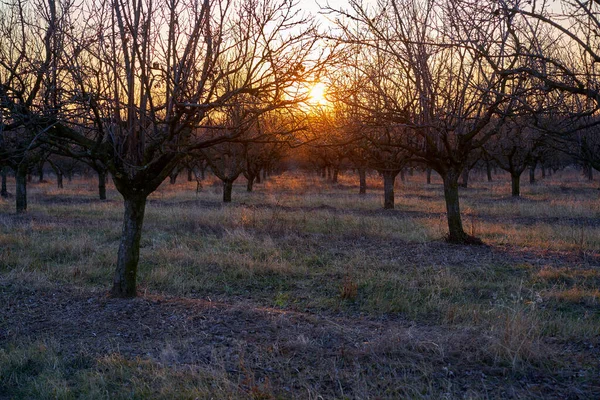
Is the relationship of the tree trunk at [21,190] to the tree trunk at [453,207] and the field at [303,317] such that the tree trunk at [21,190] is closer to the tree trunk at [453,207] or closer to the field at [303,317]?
the field at [303,317]

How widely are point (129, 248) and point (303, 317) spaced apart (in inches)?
102

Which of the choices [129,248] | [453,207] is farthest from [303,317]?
[453,207]

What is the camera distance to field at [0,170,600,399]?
4.39 m

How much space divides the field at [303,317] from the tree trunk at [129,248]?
12.4 inches

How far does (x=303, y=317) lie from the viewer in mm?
6348

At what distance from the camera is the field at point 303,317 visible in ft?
14.4

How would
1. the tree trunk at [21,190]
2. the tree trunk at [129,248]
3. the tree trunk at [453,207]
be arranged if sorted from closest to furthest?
the tree trunk at [129,248] → the tree trunk at [453,207] → the tree trunk at [21,190]

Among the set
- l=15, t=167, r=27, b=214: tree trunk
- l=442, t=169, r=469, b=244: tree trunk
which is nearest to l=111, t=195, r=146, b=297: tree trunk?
l=442, t=169, r=469, b=244: tree trunk

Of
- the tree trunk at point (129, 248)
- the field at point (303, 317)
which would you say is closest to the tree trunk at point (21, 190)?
the field at point (303, 317)

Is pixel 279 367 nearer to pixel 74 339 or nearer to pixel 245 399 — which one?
pixel 245 399

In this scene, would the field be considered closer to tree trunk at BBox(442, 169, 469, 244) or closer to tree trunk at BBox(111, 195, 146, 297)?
tree trunk at BBox(111, 195, 146, 297)

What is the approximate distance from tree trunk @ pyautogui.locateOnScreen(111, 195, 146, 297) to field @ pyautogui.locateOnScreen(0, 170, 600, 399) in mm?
314

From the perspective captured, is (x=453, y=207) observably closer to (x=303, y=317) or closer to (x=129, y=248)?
(x=303, y=317)

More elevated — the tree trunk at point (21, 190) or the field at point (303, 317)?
the tree trunk at point (21, 190)
